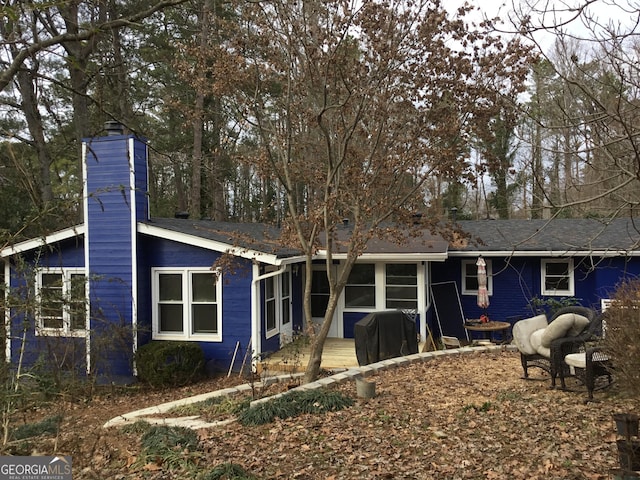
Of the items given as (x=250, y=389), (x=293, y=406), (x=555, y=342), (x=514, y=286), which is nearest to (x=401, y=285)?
(x=514, y=286)

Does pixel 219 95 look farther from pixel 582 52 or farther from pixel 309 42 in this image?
pixel 582 52

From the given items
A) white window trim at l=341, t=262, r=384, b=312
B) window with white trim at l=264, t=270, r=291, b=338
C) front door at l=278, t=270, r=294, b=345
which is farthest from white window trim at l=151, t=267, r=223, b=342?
white window trim at l=341, t=262, r=384, b=312

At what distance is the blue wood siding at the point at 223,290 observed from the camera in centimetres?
1045

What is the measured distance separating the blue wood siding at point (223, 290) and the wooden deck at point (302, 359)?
761mm

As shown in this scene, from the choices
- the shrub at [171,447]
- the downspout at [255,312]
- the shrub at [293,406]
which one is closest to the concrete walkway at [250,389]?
the shrub at [293,406]

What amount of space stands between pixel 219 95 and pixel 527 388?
6.08 meters

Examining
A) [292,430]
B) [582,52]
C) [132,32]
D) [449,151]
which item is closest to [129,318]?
[292,430]

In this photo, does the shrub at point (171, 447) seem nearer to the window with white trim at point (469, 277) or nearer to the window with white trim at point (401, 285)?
the window with white trim at point (401, 285)

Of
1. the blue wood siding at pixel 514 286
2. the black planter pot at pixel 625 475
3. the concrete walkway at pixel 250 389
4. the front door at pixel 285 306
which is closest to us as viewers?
the black planter pot at pixel 625 475

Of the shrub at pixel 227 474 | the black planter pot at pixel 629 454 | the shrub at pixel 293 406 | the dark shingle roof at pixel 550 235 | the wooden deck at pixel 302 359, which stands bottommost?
the wooden deck at pixel 302 359

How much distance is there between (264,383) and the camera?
8016mm

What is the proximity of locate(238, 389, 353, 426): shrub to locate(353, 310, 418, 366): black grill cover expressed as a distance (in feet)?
10.9

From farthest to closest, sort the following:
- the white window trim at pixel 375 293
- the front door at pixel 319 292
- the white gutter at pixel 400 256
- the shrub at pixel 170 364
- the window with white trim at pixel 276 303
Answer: the front door at pixel 319 292 → the white window trim at pixel 375 293 → the white gutter at pixel 400 256 → the window with white trim at pixel 276 303 → the shrub at pixel 170 364

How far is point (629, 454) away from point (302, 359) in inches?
286
